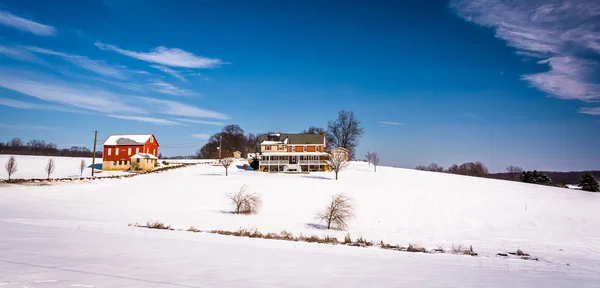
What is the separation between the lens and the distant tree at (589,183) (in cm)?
5484

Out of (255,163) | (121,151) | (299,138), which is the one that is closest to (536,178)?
(299,138)

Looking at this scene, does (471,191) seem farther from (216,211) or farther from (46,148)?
(46,148)

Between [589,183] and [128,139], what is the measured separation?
90.9m

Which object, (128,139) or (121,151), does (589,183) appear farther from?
(121,151)

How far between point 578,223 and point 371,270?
3008 centimetres

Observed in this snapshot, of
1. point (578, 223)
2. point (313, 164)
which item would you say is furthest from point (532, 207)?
point (313, 164)

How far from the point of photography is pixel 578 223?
93.8 feet

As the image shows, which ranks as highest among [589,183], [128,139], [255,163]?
[128,139]

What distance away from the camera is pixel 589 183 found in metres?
56.2

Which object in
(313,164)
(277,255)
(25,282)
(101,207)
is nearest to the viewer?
(25,282)

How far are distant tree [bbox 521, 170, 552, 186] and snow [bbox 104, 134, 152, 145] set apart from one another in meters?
82.7

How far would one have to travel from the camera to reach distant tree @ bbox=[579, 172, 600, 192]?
54.8m

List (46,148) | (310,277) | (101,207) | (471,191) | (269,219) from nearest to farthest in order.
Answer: (310,277) → (269,219) → (101,207) → (471,191) → (46,148)

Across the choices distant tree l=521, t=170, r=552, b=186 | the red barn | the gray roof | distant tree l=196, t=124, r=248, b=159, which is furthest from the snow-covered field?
distant tree l=196, t=124, r=248, b=159
